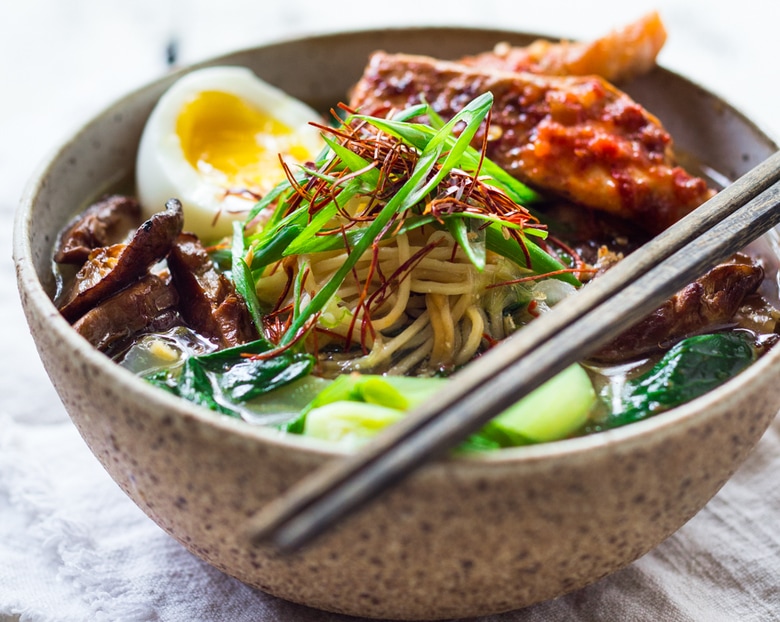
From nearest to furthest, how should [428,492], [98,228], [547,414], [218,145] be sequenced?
[428,492]
[547,414]
[98,228]
[218,145]

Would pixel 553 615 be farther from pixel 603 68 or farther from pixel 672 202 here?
pixel 603 68

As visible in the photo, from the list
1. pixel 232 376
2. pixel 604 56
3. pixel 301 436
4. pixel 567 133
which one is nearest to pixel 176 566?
pixel 232 376

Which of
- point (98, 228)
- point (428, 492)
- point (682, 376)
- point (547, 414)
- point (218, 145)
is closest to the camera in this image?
point (428, 492)

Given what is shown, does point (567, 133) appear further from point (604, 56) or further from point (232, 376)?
point (232, 376)

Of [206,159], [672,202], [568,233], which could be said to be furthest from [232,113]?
[672,202]

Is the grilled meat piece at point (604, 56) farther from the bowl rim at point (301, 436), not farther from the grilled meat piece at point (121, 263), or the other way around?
the bowl rim at point (301, 436)

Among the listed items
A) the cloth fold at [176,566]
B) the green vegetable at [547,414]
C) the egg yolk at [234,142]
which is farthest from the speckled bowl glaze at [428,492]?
the egg yolk at [234,142]

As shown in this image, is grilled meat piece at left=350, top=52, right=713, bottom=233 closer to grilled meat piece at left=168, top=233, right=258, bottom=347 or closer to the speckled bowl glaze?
grilled meat piece at left=168, top=233, right=258, bottom=347
